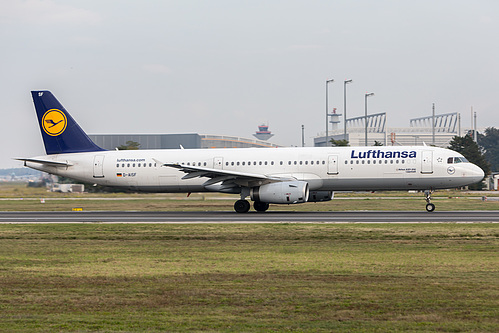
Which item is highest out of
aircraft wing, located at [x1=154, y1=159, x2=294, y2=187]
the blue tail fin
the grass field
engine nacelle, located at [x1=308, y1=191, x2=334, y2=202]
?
the blue tail fin

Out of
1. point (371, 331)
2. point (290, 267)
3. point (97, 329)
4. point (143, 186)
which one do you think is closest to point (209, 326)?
point (97, 329)

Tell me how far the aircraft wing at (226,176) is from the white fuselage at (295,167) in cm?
84

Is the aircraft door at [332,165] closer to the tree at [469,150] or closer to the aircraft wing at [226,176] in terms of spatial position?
the aircraft wing at [226,176]

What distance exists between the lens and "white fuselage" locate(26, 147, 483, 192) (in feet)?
113

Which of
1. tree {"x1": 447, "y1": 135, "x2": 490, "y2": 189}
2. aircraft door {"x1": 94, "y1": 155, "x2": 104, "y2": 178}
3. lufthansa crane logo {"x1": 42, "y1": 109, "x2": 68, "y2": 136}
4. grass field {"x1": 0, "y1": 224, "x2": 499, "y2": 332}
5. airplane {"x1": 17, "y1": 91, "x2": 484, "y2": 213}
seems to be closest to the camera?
grass field {"x1": 0, "y1": 224, "x2": 499, "y2": 332}

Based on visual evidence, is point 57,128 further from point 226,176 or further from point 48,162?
point 226,176

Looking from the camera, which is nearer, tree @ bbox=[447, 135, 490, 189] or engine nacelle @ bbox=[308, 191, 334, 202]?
engine nacelle @ bbox=[308, 191, 334, 202]

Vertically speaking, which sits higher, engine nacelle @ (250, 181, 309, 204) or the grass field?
engine nacelle @ (250, 181, 309, 204)

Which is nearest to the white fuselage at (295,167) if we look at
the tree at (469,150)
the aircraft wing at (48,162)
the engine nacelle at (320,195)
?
the aircraft wing at (48,162)

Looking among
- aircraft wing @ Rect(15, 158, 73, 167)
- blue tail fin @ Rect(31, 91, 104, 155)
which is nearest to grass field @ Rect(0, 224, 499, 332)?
aircraft wing @ Rect(15, 158, 73, 167)

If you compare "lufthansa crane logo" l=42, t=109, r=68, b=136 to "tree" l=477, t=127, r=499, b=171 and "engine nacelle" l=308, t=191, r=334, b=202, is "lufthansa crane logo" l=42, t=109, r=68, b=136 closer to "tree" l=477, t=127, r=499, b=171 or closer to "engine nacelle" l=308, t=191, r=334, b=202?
"engine nacelle" l=308, t=191, r=334, b=202

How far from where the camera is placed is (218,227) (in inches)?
993

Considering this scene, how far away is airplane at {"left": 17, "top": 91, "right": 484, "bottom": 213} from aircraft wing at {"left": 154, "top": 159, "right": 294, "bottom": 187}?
53mm

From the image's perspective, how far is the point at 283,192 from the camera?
109ft
